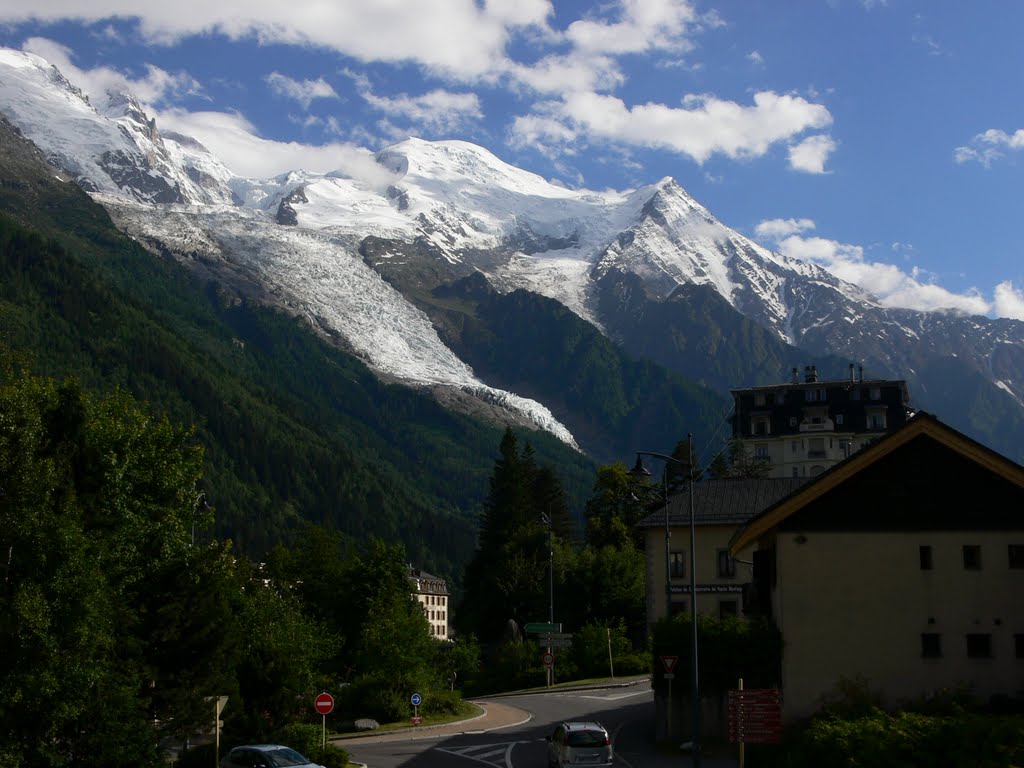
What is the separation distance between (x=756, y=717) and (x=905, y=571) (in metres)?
11.2

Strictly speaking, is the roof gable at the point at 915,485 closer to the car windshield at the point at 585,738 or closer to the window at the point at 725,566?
the car windshield at the point at 585,738

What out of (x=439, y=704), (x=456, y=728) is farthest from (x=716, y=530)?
(x=456, y=728)

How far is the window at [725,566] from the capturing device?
67.3m

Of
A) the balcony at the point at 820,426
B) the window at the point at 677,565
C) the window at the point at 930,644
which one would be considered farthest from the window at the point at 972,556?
the balcony at the point at 820,426

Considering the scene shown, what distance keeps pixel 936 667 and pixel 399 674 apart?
29.9 meters

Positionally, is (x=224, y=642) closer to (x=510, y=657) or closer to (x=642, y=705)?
(x=642, y=705)

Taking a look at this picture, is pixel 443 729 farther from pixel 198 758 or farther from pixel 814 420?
pixel 814 420

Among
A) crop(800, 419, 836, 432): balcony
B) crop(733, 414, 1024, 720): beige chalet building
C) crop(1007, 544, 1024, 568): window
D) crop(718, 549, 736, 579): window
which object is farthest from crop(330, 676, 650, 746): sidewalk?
crop(800, 419, 836, 432): balcony

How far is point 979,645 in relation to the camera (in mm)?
36812

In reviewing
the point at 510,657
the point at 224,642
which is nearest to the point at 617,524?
the point at 510,657

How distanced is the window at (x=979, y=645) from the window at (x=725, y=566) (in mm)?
30550

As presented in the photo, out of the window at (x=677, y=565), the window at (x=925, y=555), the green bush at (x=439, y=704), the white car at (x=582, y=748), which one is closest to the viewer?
the white car at (x=582, y=748)

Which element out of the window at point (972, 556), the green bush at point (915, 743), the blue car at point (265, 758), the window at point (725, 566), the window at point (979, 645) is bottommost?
the blue car at point (265, 758)

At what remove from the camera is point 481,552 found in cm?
11581
